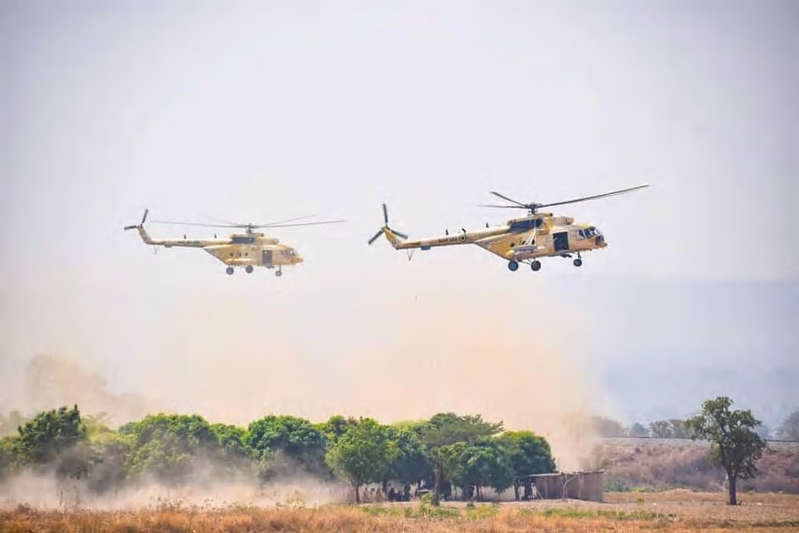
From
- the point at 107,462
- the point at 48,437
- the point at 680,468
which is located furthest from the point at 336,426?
the point at 680,468

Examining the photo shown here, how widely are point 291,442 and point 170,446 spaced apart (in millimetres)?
13489

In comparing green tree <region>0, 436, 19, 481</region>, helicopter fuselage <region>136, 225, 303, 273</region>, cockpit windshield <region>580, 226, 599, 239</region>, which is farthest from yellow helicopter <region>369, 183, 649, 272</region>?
green tree <region>0, 436, 19, 481</region>

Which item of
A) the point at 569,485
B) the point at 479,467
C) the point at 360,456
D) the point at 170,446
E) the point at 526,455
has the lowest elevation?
the point at 569,485

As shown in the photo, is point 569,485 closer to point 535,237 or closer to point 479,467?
point 479,467

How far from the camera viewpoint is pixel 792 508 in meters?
124

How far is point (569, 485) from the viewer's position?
432 feet

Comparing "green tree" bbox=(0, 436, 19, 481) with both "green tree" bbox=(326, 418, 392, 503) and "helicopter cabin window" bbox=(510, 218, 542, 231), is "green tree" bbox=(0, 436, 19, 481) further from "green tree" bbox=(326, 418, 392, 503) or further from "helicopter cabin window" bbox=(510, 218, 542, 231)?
"helicopter cabin window" bbox=(510, 218, 542, 231)

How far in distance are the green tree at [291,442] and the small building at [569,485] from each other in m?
23.2

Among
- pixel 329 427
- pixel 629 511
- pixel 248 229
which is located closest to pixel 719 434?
pixel 629 511

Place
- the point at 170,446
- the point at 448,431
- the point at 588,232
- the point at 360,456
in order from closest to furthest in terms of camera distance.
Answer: the point at 588,232
the point at 360,456
the point at 170,446
the point at 448,431

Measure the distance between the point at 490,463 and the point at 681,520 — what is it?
29.5 metres

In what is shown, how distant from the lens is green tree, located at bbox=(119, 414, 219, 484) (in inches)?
4783

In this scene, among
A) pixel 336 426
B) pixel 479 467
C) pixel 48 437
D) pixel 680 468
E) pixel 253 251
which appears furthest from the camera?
pixel 680 468

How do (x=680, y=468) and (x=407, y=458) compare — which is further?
(x=680, y=468)
